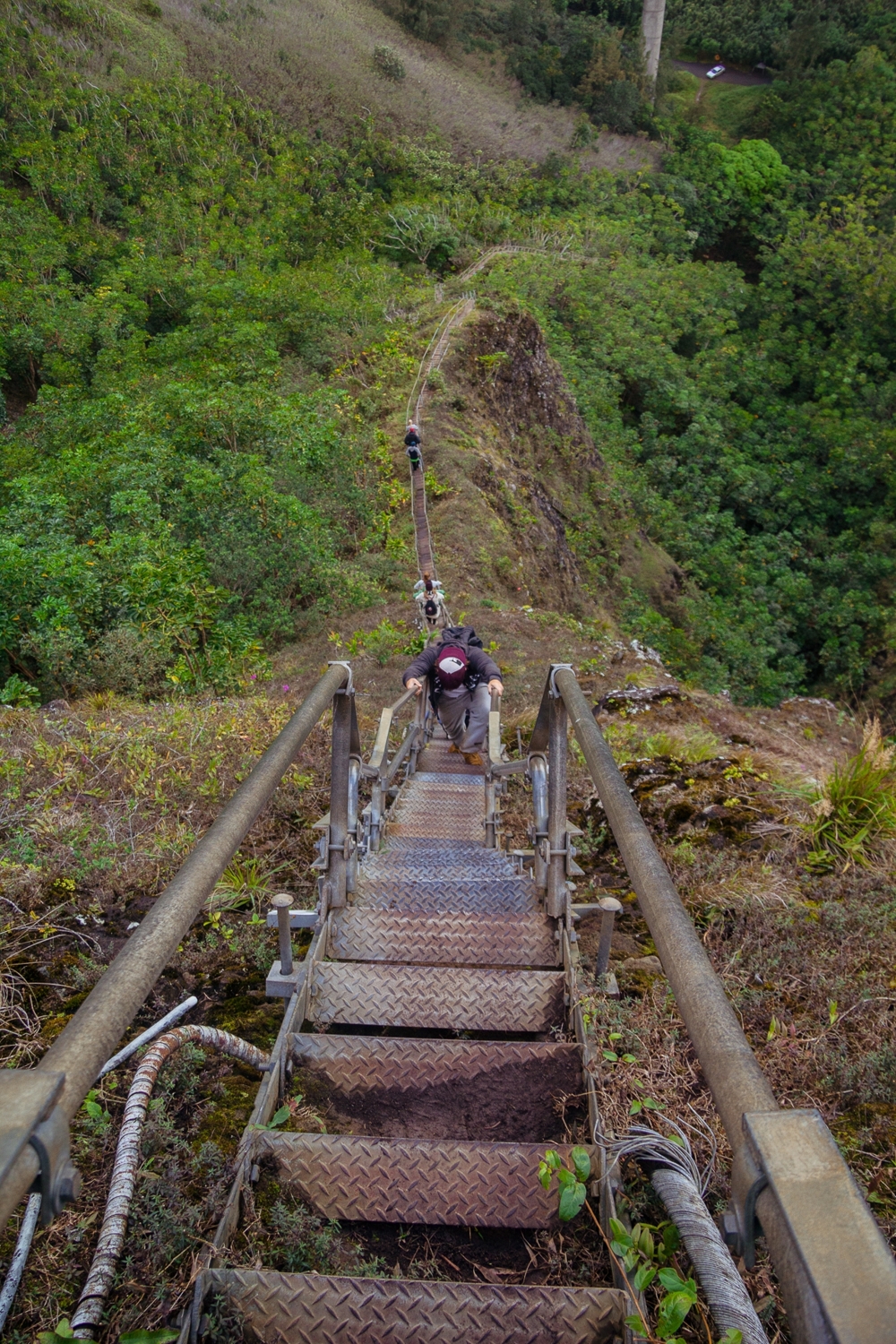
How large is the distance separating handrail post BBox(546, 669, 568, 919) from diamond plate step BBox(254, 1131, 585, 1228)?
1091 mm

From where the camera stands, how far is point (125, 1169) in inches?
71.7

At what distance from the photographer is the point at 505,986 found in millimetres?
2527

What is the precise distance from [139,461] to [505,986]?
11.9 m

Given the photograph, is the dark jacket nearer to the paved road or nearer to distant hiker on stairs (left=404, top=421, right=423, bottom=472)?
distant hiker on stairs (left=404, top=421, right=423, bottom=472)

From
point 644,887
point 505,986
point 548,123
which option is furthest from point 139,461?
point 548,123

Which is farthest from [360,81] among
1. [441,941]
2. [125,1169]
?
[125,1169]

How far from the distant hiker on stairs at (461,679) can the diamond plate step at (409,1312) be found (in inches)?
184

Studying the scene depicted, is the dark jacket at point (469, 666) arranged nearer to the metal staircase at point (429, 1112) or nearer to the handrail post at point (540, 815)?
the handrail post at point (540, 815)

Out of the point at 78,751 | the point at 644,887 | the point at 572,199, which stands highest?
the point at 572,199

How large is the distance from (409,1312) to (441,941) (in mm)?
1422

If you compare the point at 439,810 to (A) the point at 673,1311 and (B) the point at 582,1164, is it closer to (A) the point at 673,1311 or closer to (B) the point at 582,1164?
(B) the point at 582,1164

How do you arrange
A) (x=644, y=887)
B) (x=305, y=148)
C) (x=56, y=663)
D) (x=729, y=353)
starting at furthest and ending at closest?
(x=305, y=148) < (x=729, y=353) < (x=56, y=663) < (x=644, y=887)

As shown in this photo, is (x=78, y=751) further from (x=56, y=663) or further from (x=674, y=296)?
(x=674, y=296)

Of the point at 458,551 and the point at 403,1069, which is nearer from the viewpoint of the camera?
the point at 403,1069
